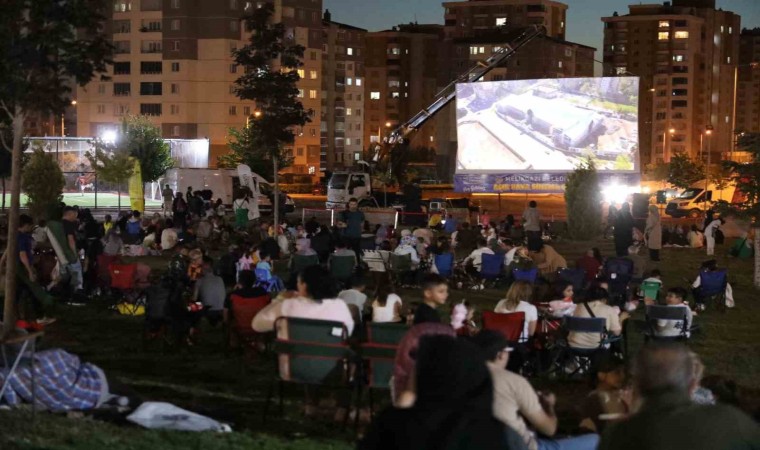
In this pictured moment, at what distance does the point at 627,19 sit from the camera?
139 m

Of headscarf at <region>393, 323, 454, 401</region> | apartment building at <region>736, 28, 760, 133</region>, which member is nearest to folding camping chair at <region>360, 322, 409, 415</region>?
headscarf at <region>393, 323, 454, 401</region>

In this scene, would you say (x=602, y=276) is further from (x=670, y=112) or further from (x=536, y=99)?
(x=670, y=112)

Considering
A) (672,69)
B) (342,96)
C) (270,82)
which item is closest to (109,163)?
(270,82)

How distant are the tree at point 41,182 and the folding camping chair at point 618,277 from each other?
21294 millimetres

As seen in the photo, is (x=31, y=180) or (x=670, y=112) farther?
(x=670, y=112)

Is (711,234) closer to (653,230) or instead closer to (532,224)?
(653,230)

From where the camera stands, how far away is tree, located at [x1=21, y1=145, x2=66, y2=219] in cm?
3347

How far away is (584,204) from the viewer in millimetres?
30016

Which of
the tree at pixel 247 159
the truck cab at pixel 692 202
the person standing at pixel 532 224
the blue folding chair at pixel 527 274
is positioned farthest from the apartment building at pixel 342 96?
the blue folding chair at pixel 527 274

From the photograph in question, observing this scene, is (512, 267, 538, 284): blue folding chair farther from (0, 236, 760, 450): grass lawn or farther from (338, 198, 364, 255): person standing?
(338, 198, 364, 255): person standing

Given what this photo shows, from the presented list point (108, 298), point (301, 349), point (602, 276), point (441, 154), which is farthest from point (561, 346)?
point (441, 154)

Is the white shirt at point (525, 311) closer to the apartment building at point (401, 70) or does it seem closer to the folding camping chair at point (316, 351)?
the folding camping chair at point (316, 351)

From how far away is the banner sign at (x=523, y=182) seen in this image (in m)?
38.1

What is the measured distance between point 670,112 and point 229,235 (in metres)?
113
